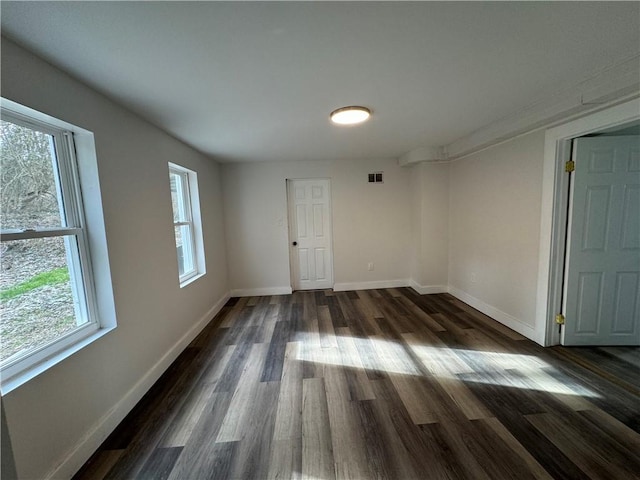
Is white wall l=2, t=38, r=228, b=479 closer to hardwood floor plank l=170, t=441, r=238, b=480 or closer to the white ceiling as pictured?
the white ceiling

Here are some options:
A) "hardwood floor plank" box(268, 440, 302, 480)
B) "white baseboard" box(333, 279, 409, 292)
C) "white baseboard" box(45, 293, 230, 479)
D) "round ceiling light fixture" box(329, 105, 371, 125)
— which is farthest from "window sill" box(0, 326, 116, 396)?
"white baseboard" box(333, 279, 409, 292)

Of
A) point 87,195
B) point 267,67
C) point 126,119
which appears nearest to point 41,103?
point 87,195

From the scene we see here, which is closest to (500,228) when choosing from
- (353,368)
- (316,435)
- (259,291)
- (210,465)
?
(353,368)

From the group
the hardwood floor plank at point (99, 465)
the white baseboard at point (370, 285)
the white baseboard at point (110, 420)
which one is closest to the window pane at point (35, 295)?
the white baseboard at point (110, 420)

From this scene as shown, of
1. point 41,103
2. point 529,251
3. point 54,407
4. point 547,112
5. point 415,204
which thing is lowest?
point 54,407

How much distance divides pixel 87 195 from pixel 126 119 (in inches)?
28.0

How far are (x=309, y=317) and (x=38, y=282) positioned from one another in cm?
255

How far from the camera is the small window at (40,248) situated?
1216mm

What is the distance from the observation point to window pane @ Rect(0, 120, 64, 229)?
1.22 meters

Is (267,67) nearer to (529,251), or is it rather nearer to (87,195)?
(87,195)

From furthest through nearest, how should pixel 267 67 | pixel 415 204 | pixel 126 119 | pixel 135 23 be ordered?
pixel 415 204, pixel 126 119, pixel 267 67, pixel 135 23

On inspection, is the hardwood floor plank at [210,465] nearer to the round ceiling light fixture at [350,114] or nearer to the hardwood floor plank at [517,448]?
the hardwood floor plank at [517,448]

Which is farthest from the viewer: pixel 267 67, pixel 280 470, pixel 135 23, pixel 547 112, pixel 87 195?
pixel 547 112

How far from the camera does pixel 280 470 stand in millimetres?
1330
